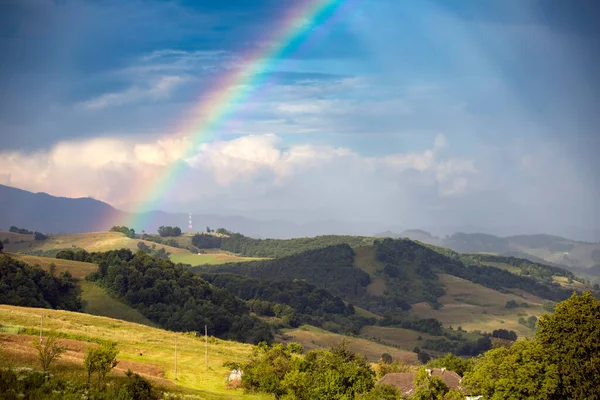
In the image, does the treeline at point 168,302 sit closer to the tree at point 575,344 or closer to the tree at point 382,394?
the tree at point 382,394

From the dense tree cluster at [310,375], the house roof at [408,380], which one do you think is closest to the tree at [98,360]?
the dense tree cluster at [310,375]

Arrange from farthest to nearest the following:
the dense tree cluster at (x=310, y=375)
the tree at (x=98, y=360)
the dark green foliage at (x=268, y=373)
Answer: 1. the dark green foliage at (x=268, y=373)
2. the dense tree cluster at (x=310, y=375)
3. the tree at (x=98, y=360)

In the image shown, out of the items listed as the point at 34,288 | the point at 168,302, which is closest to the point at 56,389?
the point at 34,288

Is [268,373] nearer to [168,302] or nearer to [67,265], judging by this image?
[168,302]

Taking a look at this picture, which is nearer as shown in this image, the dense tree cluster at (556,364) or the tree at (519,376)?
the tree at (519,376)

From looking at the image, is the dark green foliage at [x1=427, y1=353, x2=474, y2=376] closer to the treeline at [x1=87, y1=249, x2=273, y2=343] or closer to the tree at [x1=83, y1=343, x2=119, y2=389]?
the tree at [x1=83, y1=343, x2=119, y2=389]

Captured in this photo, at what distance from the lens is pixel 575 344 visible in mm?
66500

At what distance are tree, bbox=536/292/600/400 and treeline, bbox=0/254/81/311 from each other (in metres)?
122

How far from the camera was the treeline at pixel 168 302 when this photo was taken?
175750 mm

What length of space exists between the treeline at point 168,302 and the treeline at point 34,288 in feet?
48.9

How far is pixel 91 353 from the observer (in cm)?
5019

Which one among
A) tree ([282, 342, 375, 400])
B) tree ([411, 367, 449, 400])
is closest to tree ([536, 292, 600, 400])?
tree ([411, 367, 449, 400])

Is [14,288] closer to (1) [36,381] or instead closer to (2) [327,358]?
(2) [327,358]

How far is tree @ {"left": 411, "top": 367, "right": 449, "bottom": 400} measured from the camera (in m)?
64.4
